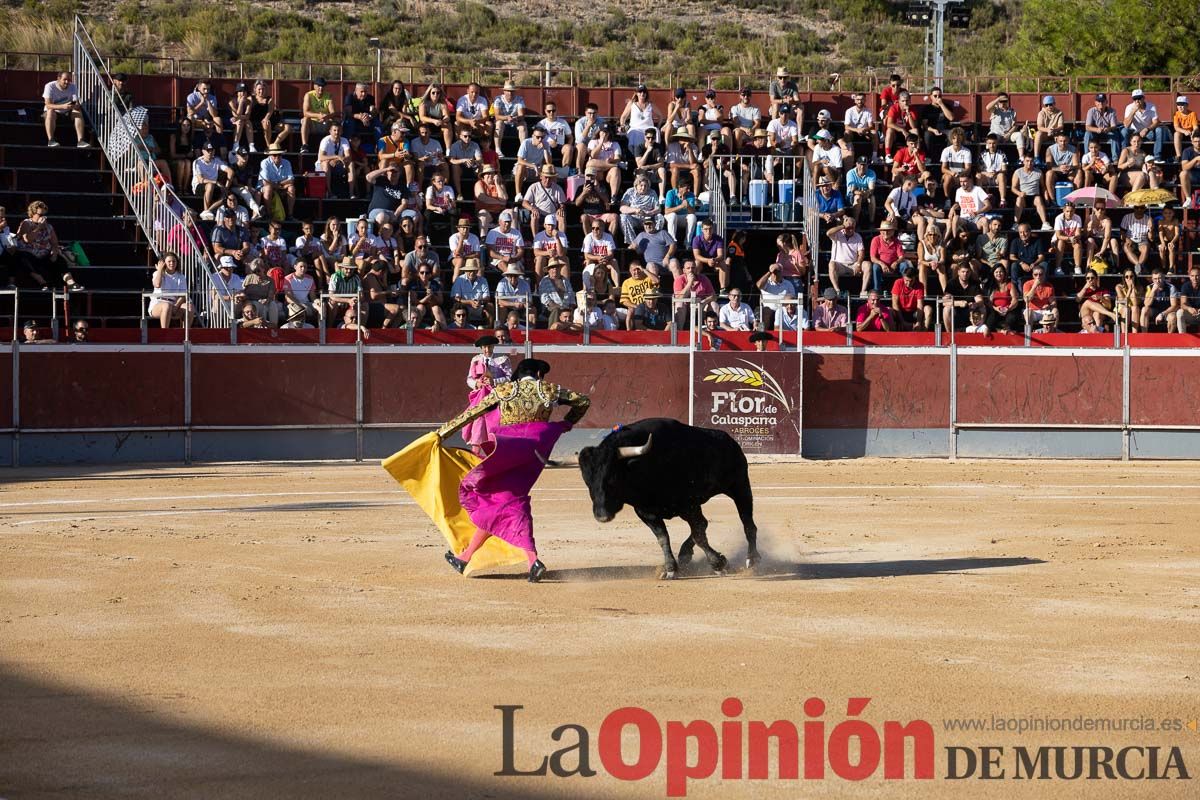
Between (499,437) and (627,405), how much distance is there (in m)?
10.3

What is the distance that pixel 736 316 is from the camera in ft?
68.7

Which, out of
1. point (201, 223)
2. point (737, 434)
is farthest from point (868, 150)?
point (201, 223)

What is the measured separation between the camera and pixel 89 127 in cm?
2356

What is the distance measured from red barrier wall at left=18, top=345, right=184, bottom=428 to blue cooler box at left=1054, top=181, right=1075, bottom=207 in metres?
12.6

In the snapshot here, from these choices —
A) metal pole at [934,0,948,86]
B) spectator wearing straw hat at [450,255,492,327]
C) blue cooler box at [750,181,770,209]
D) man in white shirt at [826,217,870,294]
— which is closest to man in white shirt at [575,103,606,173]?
blue cooler box at [750,181,770,209]

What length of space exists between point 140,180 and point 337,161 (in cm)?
263

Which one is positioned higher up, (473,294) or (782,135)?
(782,135)

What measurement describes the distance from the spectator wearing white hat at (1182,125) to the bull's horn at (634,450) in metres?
17.5

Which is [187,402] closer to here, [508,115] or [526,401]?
[508,115]

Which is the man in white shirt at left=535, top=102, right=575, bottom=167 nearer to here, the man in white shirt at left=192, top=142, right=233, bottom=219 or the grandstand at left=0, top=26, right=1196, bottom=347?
the grandstand at left=0, top=26, right=1196, bottom=347

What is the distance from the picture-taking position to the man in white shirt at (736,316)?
20906mm

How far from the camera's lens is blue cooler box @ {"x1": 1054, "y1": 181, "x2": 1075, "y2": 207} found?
Answer: 949 inches

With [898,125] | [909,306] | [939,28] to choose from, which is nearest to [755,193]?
[898,125]

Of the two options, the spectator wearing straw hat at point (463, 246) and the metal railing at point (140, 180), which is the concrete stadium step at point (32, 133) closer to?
the metal railing at point (140, 180)
